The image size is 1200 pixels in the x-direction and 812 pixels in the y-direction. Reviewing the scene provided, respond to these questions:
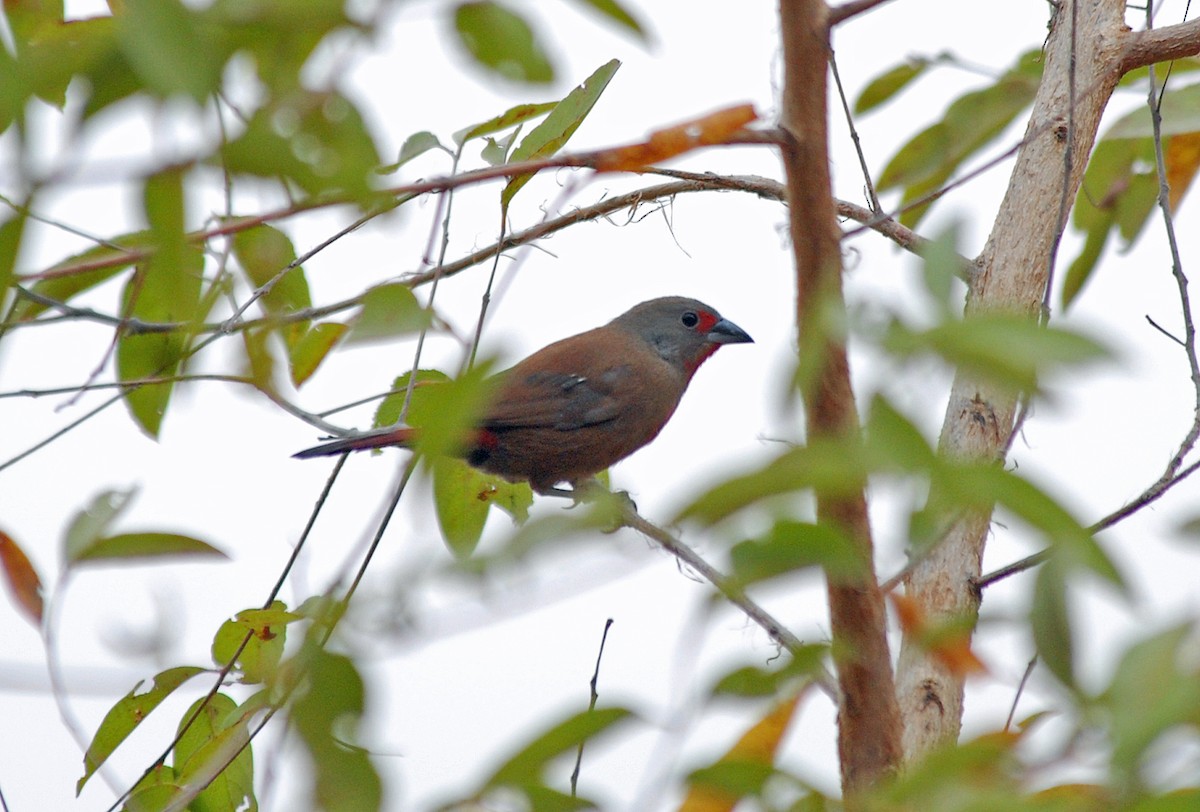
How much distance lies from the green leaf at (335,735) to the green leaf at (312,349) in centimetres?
209

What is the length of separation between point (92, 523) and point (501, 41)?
1.14 m

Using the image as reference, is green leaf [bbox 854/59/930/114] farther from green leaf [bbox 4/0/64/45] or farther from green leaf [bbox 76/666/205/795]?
green leaf [bbox 76/666/205/795]

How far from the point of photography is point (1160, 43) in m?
3.25

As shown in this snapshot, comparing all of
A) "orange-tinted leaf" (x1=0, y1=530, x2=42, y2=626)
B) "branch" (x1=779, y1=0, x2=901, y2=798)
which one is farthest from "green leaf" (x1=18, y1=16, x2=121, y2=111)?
"orange-tinted leaf" (x1=0, y1=530, x2=42, y2=626)

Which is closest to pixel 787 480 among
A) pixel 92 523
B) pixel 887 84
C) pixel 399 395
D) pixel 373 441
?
pixel 92 523

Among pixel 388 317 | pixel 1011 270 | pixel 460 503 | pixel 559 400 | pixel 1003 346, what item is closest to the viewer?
pixel 1003 346

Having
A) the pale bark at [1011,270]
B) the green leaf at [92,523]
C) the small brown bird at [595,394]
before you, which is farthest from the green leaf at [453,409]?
the small brown bird at [595,394]

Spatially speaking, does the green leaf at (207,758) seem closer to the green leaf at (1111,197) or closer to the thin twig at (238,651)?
the thin twig at (238,651)

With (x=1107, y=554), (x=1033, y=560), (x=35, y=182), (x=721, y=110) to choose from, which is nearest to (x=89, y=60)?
(x=35, y=182)

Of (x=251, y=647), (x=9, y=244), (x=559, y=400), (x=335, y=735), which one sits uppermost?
(x=559, y=400)

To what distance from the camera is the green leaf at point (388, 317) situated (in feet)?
4.82

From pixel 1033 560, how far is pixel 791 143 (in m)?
1.41

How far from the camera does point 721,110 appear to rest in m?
1.56

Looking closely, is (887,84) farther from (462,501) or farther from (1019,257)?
(462,501)
